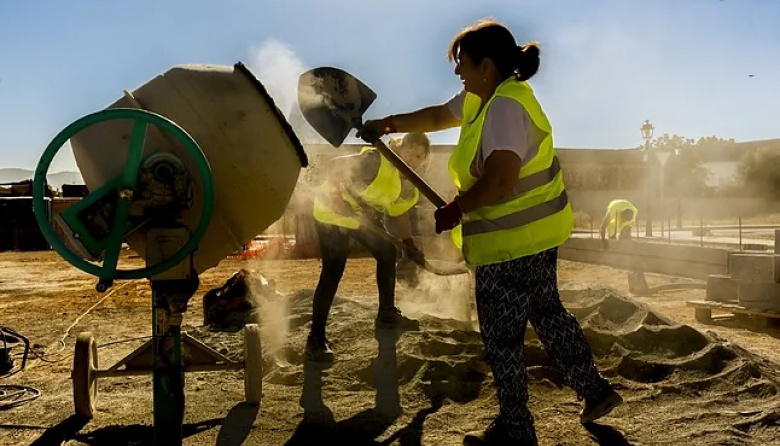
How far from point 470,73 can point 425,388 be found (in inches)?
69.5

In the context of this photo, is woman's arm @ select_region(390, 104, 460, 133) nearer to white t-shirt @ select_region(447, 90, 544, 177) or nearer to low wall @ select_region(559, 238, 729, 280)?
white t-shirt @ select_region(447, 90, 544, 177)

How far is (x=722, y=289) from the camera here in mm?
6691

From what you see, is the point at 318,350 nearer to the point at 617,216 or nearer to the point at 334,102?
the point at 334,102

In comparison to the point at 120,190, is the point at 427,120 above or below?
above

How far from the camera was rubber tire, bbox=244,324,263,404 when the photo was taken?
11.4ft

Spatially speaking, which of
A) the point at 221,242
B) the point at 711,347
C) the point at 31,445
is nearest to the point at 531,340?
the point at 711,347

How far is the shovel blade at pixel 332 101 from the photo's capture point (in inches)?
136

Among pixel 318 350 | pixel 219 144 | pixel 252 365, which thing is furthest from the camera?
pixel 318 350

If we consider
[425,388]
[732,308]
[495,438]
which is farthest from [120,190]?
[732,308]

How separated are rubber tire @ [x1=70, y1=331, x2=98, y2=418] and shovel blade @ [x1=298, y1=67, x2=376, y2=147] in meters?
1.58

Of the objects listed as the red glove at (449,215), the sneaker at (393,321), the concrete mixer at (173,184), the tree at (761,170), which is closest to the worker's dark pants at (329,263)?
the sneaker at (393,321)

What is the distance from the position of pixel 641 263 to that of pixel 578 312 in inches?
242

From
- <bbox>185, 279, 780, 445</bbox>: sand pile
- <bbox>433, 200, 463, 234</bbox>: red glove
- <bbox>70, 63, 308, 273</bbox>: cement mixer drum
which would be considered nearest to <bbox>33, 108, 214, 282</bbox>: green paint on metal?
<bbox>70, 63, 308, 273</bbox>: cement mixer drum

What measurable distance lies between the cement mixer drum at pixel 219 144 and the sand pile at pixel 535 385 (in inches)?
43.2
